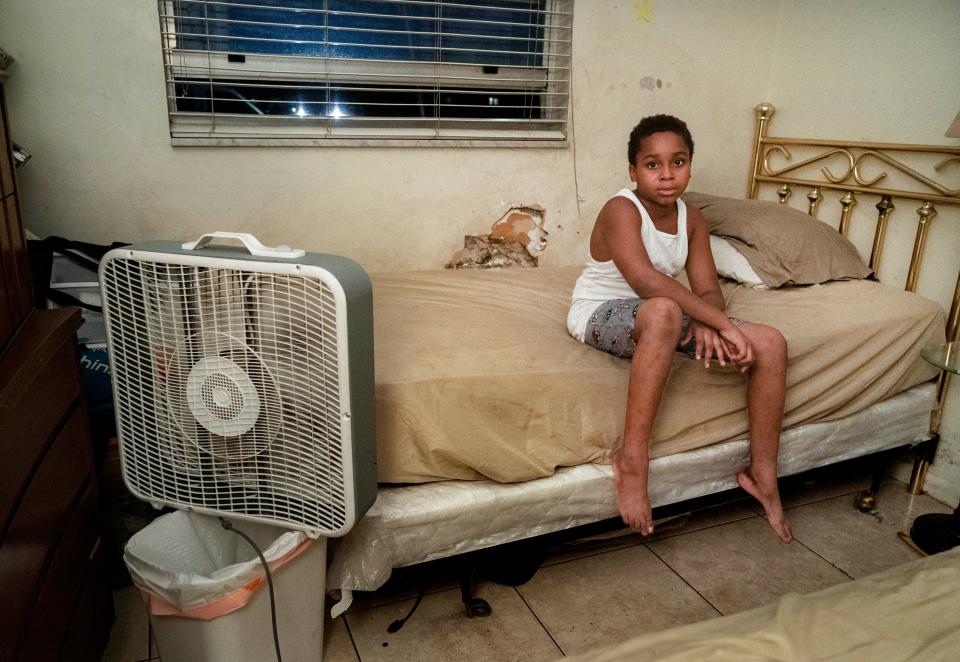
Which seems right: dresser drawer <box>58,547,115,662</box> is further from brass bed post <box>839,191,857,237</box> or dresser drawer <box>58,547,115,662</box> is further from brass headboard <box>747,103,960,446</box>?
brass bed post <box>839,191,857,237</box>

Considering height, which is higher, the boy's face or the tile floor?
the boy's face

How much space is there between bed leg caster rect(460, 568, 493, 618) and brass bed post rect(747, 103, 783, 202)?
2.05 metres

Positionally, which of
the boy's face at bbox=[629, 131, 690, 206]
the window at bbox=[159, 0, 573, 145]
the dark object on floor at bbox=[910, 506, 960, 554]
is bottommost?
the dark object on floor at bbox=[910, 506, 960, 554]

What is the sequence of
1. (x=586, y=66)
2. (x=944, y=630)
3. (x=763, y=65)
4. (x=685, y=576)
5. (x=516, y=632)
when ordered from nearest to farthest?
(x=944, y=630) < (x=516, y=632) < (x=685, y=576) < (x=586, y=66) < (x=763, y=65)

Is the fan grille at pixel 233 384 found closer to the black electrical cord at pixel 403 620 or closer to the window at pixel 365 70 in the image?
the black electrical cord at pixel 403 620

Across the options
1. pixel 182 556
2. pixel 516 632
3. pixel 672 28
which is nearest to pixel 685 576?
pixel 516 632

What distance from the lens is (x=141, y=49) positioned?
78.6 inches

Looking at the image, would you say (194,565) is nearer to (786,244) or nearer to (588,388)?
(588,388)

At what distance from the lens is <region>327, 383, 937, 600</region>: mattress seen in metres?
1.43

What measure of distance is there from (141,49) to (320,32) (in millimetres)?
556

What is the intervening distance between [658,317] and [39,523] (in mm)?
1252

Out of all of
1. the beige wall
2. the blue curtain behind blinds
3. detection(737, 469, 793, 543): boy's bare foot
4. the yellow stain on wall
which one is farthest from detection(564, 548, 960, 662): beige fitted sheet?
the yellow stain on wall

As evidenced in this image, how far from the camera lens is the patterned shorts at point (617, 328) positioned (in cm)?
168

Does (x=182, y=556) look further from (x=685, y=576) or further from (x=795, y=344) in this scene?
(x=795, y=344)
